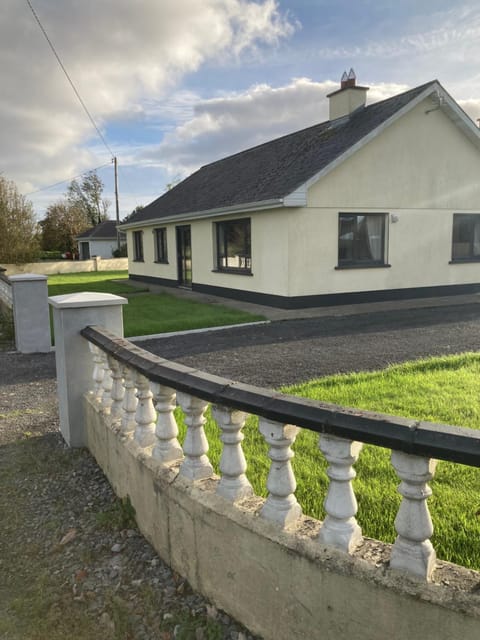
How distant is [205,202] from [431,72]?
26.6ft

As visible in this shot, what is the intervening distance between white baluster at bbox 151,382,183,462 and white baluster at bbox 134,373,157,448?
0.24m

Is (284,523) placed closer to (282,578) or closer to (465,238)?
(282,578)

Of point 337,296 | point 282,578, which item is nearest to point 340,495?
point 282,578

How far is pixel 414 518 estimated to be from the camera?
1653 mm

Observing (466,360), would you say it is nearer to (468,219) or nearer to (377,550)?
(377,550)

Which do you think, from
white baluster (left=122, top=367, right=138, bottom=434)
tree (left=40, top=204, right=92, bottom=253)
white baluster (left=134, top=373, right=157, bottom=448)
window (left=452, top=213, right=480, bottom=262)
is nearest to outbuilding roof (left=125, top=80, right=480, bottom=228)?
window (left=452, top=213, right=480, bottom=262)

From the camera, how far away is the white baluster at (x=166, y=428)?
2727mm

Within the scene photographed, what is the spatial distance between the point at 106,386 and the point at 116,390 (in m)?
0.31

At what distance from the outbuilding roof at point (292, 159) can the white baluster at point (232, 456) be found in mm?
10006

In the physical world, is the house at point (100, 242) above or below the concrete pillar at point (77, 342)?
above

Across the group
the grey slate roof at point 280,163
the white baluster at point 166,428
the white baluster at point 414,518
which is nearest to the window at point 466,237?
the grey slate roof at point 280,163

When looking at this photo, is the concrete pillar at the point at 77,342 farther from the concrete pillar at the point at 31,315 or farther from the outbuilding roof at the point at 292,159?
the outbuilding roof at the point at 292,159

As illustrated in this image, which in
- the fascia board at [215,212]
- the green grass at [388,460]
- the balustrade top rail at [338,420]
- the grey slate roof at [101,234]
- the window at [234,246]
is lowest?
the green grass at [388,460]

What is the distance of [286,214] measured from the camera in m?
12.2
